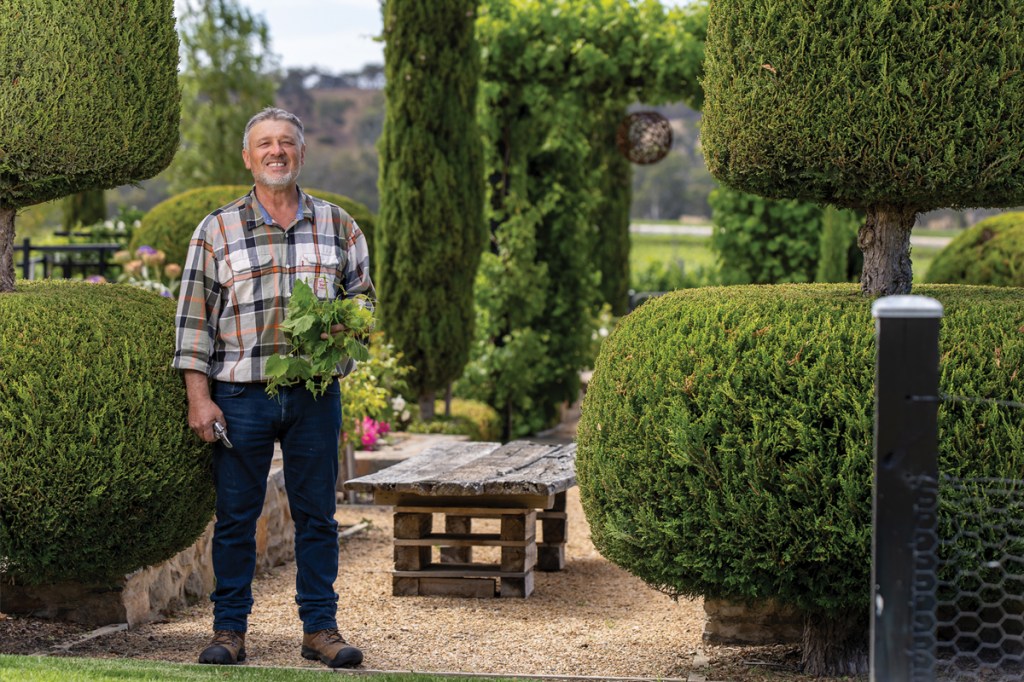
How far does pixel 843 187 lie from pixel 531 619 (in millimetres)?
2655

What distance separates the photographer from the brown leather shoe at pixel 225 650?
4.62 metres

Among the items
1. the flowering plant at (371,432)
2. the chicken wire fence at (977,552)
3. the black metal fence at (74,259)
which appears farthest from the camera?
the black metal fence at (74,259)

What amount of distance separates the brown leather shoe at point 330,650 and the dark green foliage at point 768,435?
109 cm

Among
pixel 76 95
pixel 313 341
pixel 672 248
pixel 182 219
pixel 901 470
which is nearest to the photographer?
pixel 901 470

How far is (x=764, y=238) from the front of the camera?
45.8 ft

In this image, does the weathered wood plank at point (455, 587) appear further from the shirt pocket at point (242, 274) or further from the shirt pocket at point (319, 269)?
the shirt pocket at point (242, 274)

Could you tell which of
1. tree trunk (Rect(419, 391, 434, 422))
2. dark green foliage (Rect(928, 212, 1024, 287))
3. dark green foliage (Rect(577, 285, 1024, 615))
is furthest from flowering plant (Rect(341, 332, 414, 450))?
dark green foliage (Rect(928, 212, 1024, 287))

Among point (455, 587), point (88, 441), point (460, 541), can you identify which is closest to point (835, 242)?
point (460, 541)

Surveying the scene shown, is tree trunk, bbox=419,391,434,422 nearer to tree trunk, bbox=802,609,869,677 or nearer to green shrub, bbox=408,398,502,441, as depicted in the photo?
green shrub, bbox=408,398,502,441

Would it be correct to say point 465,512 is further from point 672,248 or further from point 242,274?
point 672,248

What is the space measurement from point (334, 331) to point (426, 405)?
643 cm

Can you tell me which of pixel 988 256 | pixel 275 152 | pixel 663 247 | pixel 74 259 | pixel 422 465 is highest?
pixel 275 152

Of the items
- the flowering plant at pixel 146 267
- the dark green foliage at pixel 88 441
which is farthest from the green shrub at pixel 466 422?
the dark green foliage at pixel 88 441

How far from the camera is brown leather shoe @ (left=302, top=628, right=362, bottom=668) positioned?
471 centimetres
